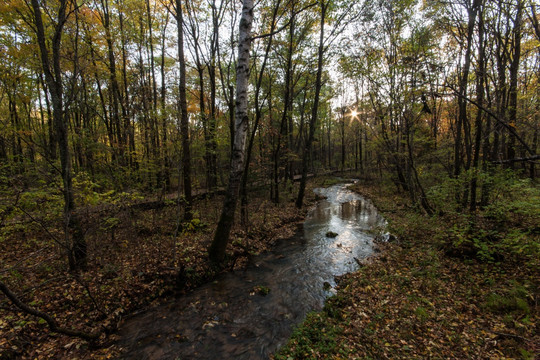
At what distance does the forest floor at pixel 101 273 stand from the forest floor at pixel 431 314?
3473 mm

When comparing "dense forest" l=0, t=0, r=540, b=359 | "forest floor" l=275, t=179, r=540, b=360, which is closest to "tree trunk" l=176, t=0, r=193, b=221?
"dense forest" l=0, t=0, r=540, b=359

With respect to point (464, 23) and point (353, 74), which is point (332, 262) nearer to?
point (464, 23)

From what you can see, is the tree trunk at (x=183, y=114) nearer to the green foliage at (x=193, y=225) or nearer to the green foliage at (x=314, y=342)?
the green foliage at (x=193, y=225)

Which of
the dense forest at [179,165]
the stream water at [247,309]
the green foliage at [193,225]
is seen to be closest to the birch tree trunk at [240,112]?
the dense forest at [179,165]

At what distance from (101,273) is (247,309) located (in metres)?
3.95

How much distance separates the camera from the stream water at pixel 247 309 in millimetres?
3984

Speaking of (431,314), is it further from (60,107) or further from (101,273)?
(60,107)

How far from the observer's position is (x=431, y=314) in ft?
13.5

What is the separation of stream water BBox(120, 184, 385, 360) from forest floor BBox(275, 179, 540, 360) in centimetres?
58

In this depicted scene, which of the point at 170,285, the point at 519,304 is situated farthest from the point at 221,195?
the point at 519,304

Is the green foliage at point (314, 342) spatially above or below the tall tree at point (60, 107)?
below

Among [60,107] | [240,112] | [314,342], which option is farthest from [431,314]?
[60,107]

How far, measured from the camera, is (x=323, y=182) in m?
26.8

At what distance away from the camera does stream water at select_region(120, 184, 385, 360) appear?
3984 millimetres
